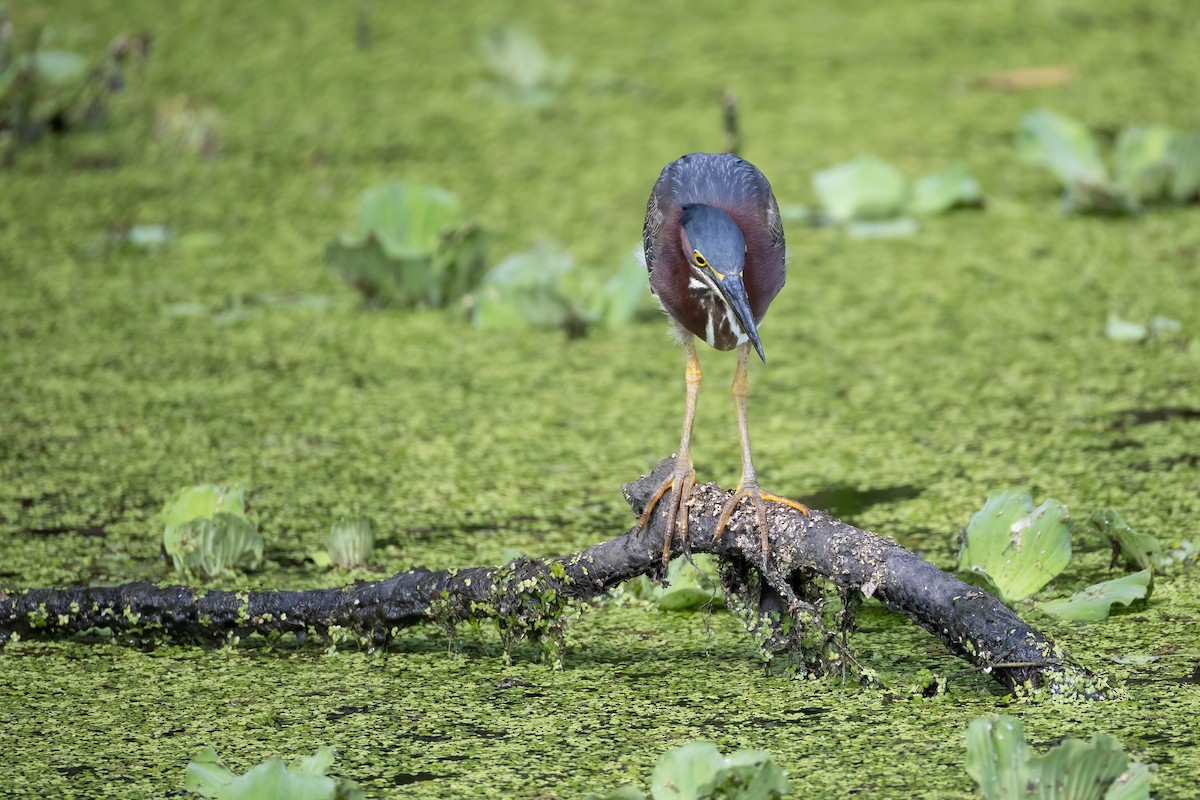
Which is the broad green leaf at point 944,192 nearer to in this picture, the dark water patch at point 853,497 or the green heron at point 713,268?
the dark water patch at point 853,497

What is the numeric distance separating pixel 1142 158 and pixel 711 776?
9.41ft

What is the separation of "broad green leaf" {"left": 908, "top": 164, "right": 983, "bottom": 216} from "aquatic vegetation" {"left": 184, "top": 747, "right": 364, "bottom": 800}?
9.16 feet

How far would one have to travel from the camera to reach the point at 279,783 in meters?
1.60

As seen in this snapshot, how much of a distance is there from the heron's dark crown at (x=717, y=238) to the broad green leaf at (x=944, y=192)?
2.11 metres

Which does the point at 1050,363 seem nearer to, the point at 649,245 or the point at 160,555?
the point at 649,245

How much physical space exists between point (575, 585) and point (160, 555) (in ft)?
2.74

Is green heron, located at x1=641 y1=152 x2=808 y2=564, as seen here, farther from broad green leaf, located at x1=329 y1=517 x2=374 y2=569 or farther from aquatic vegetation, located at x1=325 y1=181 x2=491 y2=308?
aquatic vegetation, located at x1=325 y1=181 x2=491 y2=308

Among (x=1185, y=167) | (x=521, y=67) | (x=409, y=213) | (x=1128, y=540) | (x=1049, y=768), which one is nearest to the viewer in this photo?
(x=1049, y=768)

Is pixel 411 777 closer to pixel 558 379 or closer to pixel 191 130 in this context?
pixel 558 379

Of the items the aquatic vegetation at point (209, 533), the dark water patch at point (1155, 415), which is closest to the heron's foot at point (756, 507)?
the aquatic vegetation at point (209, 533)

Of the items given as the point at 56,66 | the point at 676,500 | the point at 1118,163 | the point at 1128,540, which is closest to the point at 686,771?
the point at 676,500

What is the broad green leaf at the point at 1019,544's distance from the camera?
84.7 inches

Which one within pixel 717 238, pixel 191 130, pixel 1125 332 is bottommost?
pixel 1125 332

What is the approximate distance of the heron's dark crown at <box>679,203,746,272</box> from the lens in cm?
197
